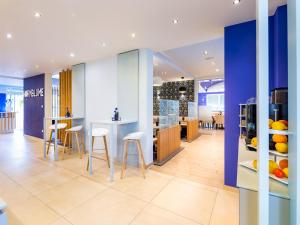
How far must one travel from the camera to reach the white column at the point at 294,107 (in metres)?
0.87

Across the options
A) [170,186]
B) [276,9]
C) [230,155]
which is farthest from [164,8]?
[170,186]

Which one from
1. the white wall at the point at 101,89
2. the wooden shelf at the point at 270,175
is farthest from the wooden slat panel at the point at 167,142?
the wooden shelf at the point at 270,175

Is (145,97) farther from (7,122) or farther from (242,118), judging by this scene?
(7,122)

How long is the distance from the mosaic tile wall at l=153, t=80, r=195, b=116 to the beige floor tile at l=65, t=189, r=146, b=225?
268 inches

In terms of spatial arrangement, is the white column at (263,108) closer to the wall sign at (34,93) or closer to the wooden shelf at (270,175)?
the wooden shelf at (270,175)

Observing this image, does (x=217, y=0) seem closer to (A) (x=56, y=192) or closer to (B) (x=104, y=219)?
(B) (x=104, y=219)

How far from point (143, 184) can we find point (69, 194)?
1.18 m

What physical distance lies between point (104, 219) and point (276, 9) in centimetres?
349

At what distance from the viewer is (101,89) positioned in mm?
4453

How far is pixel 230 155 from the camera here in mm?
2633

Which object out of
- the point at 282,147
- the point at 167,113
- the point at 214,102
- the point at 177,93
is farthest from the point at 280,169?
the point at 214,102

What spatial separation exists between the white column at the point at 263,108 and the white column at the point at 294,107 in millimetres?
129

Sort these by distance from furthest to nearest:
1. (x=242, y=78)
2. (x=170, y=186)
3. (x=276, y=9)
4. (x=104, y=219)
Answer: (x=170, y=186) → (x=242, y=78) → (x=276, y=9) → (x=104, y=219)

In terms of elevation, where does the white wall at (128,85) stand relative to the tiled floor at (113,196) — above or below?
above
